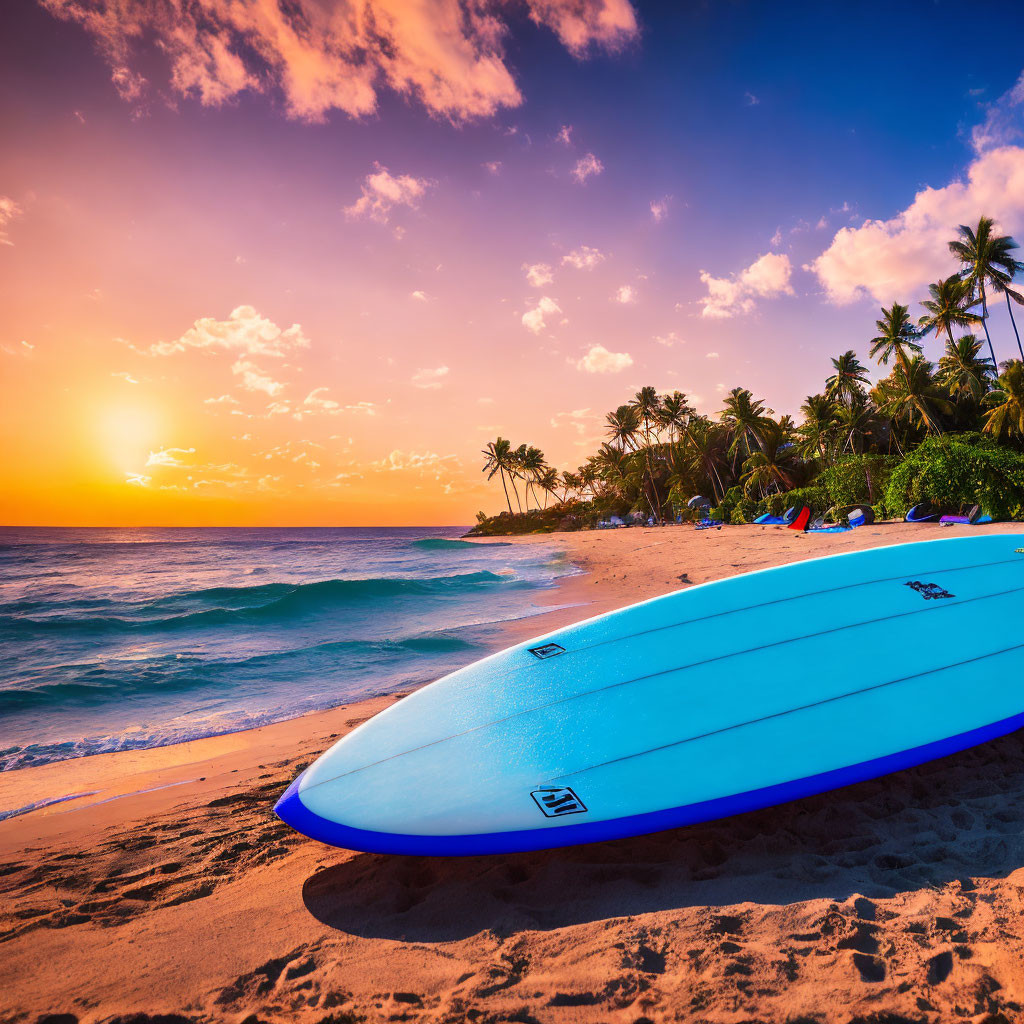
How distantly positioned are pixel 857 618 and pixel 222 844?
3396mm

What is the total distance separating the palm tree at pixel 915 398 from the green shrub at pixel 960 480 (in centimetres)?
682

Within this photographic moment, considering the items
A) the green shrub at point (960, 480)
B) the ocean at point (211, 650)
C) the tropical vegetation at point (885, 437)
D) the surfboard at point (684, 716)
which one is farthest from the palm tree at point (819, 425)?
the surfboard at point (684, 716)

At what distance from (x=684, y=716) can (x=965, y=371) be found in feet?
90.7

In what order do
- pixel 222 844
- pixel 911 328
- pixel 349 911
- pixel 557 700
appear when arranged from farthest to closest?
pixel 911 328 < pixel 222 844 < pixel 557 700 < pixel 349 911

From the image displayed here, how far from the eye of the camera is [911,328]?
25.0m

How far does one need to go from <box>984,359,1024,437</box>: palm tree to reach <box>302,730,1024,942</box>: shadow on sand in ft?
71.5

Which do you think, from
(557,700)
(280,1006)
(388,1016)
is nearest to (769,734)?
(557,700)

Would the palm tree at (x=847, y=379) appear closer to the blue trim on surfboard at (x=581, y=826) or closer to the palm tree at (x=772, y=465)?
the palm tree at (x=772, y=465)

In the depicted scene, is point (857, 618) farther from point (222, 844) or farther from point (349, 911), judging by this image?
point (222, 844)

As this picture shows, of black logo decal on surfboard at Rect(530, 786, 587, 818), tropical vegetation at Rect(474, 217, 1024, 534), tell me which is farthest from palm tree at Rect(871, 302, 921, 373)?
black logo decal on surfboard at Rect(530, 786, 587, 818)

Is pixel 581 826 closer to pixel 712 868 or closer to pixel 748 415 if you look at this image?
pixel 712 868

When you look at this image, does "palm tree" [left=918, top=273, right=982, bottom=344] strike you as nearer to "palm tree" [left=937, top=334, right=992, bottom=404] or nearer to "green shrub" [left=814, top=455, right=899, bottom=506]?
"palm tree" [left=937, top=334, right=992, bottom=404]

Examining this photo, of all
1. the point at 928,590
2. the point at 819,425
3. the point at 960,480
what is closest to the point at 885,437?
the point at 819,425

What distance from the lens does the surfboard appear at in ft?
6.66
